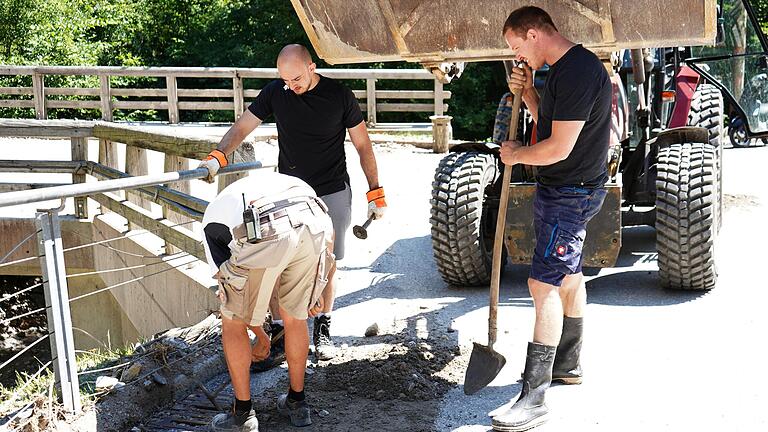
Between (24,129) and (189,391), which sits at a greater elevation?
(24,129)

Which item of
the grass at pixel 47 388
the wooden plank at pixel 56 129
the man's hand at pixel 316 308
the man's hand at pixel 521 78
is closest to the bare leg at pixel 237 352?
the man's hand at pixel 316 308

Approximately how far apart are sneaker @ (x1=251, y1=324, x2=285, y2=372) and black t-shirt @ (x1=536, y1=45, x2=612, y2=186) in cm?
171

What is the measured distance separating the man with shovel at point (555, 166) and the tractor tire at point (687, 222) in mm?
1894

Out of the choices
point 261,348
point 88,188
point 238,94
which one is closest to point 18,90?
point 238,94

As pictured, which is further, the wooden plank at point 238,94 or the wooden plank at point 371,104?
the wooden plank at point 238,94

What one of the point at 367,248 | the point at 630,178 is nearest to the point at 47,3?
the point at 367,248

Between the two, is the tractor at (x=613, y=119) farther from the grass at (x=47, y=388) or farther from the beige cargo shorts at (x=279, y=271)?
the grass at (x=47, y=388)

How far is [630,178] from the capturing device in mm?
7340

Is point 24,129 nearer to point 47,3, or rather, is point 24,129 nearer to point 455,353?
point 455,353

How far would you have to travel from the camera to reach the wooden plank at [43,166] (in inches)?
343

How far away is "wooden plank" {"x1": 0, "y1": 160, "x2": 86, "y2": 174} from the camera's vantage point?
8703mm

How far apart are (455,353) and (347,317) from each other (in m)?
1.12

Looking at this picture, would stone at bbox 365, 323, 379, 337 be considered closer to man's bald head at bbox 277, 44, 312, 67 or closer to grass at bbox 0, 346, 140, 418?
grass at bbox 0, 346, 140, 418

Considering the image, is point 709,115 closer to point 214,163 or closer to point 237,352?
point 214,163
